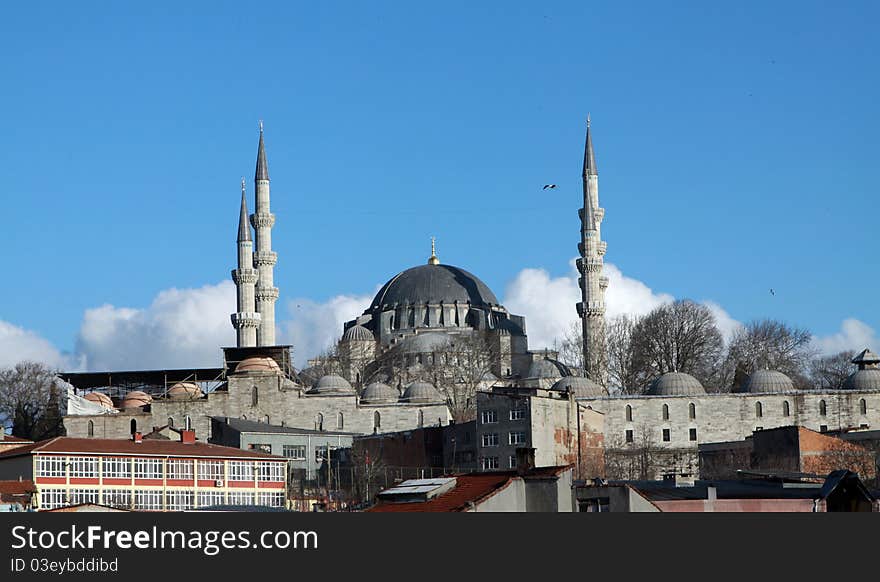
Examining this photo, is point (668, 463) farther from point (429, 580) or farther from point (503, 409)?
point (429, 580)

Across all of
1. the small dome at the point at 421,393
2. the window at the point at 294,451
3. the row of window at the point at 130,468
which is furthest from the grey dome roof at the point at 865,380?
the row of window at the point at 130,468

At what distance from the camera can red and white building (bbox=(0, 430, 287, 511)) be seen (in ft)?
149

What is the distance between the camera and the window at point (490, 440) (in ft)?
198

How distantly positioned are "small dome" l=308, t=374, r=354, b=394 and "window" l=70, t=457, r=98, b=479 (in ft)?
77.0

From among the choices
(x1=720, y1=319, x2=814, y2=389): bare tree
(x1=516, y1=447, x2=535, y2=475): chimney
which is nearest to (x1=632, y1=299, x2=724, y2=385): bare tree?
(x1=720, y1=319, x2=814, y2=389): bare tree

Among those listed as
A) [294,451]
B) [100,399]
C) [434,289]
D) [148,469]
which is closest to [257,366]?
[100,399]

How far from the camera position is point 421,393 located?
70188mm

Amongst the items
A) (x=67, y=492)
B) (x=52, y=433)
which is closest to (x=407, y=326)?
(x=52, y=433)

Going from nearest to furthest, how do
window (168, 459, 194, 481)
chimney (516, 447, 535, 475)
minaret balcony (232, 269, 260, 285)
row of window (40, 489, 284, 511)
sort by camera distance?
chimney (516, 447, 535, 475)
row of window (40, 489, 284, 511)
window (168, 459, 194, 481)
minaret balcony (232, 269, 260, 285)

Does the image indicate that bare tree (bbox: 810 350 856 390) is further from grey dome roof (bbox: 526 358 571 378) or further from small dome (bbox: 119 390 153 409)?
small dome (bbox: 119 390 153 409)

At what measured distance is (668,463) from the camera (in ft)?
212

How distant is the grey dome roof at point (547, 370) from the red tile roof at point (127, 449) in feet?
90.4

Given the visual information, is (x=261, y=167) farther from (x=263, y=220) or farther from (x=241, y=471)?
(x=241, y=471)

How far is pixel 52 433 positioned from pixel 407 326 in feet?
92.1
